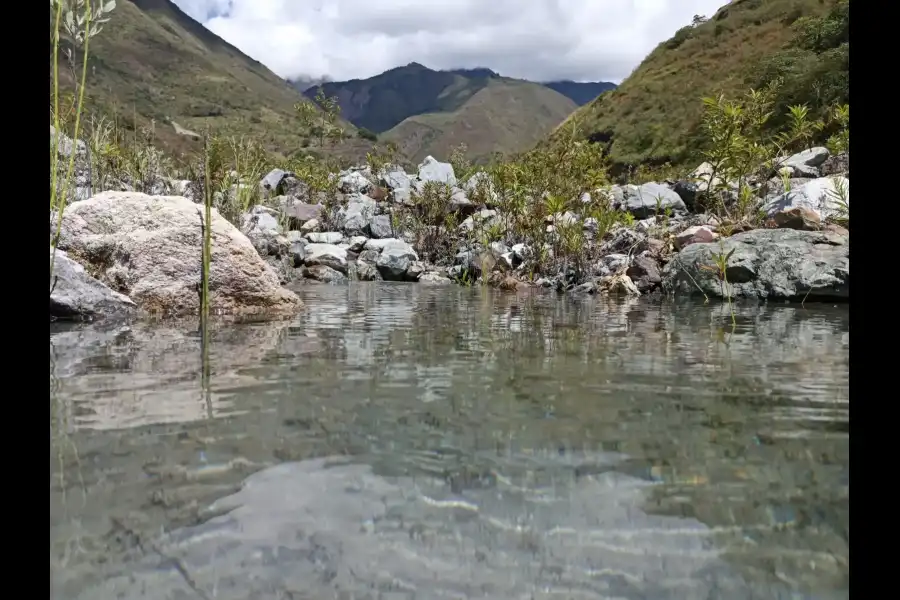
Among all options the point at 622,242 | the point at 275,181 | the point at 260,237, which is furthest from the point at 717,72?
the point at 260,237

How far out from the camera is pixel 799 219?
844 cm

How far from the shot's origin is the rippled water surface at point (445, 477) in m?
1.22

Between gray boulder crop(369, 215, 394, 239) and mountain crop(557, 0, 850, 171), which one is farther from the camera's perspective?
mountain crop(557, 0, 850, 171)

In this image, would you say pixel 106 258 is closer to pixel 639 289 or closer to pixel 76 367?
pixel 76 367

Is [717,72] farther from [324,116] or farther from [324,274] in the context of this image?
[324,274]

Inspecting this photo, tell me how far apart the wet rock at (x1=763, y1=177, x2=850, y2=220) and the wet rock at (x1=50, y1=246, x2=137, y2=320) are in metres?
8.66

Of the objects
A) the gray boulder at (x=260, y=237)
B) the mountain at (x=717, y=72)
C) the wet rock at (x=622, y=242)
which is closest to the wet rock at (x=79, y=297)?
the gray boulder at (x=260, y=237)

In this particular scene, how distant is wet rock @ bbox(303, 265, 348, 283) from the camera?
1098 cm

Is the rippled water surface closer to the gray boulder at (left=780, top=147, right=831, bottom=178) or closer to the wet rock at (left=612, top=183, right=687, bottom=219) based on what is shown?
the wet rock at (left=612, top=183, right=687, bottom=219)

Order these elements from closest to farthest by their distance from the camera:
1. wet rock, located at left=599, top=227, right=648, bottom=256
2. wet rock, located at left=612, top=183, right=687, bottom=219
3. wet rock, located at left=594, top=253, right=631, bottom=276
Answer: wet rock, located at left=594, top=253, right=631, bottom=276, wet rock, located at left=599, top=227, right=648, bottom=256, wet rock, located at left=612, top=183, right=687, bottom=219

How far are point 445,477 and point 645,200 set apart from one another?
1294cm

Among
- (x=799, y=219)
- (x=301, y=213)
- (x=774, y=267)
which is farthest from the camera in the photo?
(x=301, y=213)

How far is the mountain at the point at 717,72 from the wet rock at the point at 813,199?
16379mm

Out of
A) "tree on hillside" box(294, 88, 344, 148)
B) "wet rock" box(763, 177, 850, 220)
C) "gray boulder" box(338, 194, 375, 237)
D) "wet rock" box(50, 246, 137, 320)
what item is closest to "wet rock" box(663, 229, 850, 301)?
"wet rock" box(763, 177, 850, 220)
